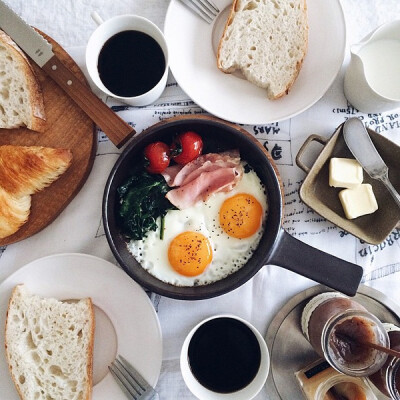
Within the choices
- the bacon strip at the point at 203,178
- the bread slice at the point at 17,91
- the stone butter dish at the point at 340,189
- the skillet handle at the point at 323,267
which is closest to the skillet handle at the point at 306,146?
the stone butter dish at the point at 340,189

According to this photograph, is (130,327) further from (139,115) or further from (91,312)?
(139,115)

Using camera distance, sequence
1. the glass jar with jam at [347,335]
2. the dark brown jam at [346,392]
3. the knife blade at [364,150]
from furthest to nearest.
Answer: the knife blade at [364,150], the dark brown jam at [346,392], the glass jar with jam at [347,335]

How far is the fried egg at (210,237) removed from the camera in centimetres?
167

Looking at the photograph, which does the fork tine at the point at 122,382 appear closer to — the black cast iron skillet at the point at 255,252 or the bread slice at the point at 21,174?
the black cast iron skillet at the point at 255,252

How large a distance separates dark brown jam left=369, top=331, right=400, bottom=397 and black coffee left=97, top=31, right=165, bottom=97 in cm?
120

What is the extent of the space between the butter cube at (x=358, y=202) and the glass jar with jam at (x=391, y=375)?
419 mm

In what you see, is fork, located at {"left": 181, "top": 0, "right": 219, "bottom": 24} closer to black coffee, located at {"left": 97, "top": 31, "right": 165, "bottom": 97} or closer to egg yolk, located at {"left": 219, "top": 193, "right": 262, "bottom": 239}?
black coffee, located at {"left": 97, "top": 31, "right": 165, "bottom": 97}

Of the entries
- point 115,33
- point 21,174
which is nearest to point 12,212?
point 21,174

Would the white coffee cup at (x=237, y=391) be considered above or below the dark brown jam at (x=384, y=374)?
above

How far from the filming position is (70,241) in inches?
70.9

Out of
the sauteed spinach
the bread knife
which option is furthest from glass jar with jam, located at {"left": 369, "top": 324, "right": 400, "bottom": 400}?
the bread knife

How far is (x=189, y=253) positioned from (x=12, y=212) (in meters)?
0.62

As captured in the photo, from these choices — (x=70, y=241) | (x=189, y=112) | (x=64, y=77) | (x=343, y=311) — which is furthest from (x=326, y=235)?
(x=64, y=77)

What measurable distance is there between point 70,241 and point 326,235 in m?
0.97
